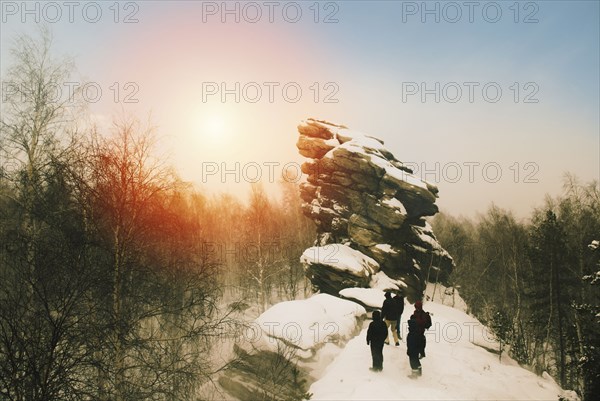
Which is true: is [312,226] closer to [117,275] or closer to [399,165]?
[399,165]

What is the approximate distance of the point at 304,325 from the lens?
14.0 metres

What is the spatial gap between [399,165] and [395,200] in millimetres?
5986

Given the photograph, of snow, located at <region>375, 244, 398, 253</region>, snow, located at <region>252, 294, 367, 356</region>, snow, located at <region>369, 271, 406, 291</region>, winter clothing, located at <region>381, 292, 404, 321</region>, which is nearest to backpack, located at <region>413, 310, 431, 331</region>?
winter clothing, located at <region>381, 292, 404, 321</region>

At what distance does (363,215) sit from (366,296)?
8485 millimetres

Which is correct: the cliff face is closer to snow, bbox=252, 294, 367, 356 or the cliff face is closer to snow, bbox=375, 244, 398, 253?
snow, bbox=375, 244, 398, 253

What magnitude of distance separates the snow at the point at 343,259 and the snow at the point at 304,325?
21.1ft

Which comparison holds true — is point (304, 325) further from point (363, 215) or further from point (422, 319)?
point (363, 215)

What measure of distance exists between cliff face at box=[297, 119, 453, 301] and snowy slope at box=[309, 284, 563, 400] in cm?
1047

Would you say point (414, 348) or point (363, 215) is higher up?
point (363, 215)

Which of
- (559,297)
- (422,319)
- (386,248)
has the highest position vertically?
(386,248)

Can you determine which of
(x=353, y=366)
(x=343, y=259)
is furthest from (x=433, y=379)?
(x=343, y=259)

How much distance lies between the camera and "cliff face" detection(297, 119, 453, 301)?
23969 mm

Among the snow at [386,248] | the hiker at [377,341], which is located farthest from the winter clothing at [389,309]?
the snow at [386,248]

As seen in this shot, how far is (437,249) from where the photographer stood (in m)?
30.9
